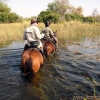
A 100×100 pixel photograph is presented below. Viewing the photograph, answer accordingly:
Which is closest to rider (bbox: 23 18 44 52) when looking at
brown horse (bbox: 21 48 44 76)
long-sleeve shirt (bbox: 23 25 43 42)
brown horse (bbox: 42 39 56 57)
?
long-sleeve shirt (bbox: 23 25 43 42)

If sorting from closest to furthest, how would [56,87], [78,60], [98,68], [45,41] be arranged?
1. [56,87]
2. [98,68]
3. [78,60]
4. [45,41]

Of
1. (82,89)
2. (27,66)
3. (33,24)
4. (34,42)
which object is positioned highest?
(33,24)

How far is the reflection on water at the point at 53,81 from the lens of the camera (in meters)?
5.35

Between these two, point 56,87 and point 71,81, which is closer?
point 56,87

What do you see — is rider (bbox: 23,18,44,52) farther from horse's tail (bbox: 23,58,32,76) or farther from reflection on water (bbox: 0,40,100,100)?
reflection on water (bbox: 0,40,100,100)

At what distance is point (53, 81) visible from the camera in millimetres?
6480

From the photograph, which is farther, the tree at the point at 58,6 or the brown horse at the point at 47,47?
the tree at the point at 58,6

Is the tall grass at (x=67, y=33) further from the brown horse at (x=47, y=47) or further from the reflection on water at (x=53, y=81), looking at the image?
the reflection on water at (x=53, y=81)

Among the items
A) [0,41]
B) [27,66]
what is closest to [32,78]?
[27,66]

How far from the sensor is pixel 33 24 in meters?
7.32

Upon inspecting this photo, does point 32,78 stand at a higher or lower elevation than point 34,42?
lower

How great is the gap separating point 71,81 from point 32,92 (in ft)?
5.33

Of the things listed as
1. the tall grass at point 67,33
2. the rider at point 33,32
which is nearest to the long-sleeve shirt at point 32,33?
the rider at point 33,32

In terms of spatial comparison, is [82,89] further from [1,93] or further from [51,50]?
[51,50]
